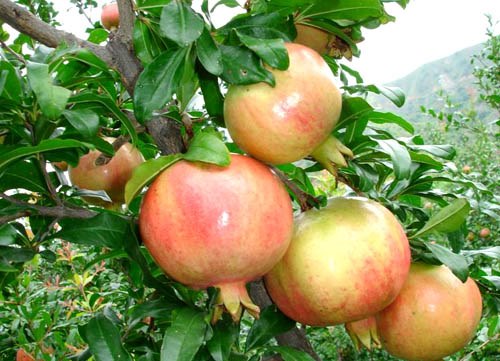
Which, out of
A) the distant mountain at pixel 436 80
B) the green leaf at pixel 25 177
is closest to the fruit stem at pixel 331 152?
the green leaf at pixel 25 177

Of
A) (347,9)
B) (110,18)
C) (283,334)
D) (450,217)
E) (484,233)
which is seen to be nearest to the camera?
(347,9)

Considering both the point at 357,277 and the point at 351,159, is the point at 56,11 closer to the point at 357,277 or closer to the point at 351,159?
the point at 351,159

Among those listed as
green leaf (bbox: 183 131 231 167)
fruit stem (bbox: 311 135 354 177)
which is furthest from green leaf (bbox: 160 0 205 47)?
fruit stem (bbox: 311 135 354 177)

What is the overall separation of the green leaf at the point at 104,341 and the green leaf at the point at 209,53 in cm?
46

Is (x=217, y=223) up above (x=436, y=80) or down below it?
above

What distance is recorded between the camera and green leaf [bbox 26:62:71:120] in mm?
624

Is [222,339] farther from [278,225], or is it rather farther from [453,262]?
[453,262]

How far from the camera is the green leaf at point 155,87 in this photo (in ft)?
2.29

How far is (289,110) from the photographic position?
2.25 feet

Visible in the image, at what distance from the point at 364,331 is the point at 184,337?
323 millimetres

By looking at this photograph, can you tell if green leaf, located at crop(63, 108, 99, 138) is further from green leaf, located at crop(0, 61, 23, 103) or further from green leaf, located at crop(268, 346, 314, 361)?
green leaf, located at crop(268, 346, 314, 361)

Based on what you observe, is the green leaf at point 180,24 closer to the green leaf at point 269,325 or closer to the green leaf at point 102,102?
the green leaf at point 102,102

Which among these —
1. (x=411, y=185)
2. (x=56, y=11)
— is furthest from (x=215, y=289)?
(x=56, y=11)

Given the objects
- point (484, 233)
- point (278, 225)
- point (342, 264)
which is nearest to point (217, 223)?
point (278, 225)
